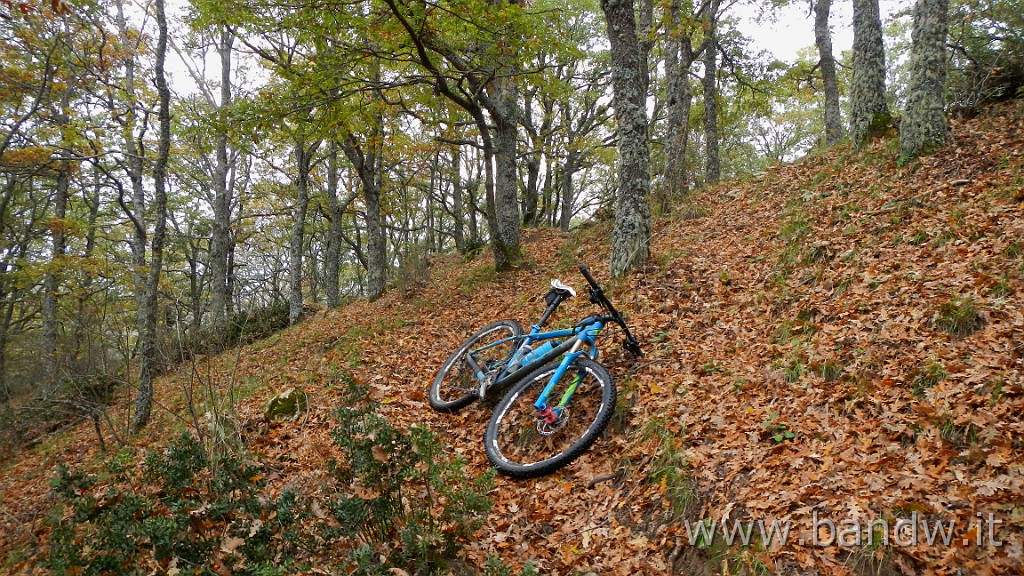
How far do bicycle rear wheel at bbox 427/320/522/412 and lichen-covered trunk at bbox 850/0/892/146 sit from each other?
8.04 metres

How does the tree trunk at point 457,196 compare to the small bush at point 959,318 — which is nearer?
the small bush at point 959,318

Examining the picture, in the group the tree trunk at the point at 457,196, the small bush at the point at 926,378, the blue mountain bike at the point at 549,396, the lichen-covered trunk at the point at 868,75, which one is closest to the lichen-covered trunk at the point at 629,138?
the blue mountain bike at the point at 549,396

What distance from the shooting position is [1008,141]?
6695 millimetres

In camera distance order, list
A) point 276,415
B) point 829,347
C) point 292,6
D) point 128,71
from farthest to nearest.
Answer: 1. point 128,71
2. point 292,6
3. point 276,415
4. point 829,347

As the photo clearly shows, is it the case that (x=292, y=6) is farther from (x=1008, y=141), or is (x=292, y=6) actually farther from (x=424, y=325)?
(x=1008, y=141)

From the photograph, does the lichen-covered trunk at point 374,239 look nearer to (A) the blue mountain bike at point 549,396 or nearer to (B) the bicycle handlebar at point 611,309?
(A) the blue mountain bike at point 549,396

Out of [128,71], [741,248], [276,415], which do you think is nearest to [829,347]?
[741,248]

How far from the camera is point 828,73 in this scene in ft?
42.3

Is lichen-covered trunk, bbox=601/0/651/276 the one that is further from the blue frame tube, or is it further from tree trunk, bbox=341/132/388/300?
tree trunk, bbox=341/132/388/300

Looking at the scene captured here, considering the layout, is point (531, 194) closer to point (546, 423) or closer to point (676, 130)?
point (676, 130)

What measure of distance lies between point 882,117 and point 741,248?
4.45 metres

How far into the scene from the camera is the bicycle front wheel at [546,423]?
4.39 meters

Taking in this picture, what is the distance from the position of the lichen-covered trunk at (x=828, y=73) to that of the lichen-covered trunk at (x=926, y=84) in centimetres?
580

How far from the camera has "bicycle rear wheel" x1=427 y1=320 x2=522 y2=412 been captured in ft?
19.7
